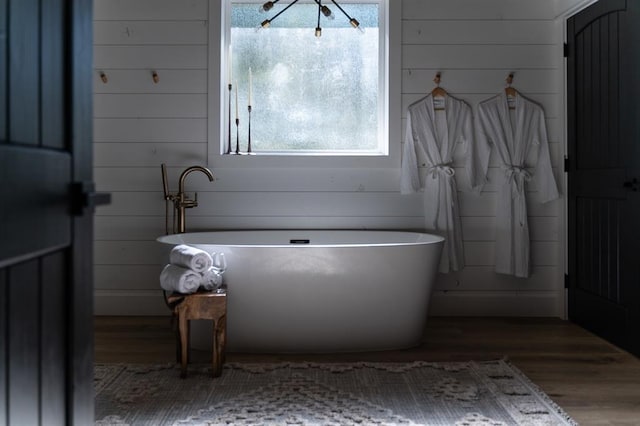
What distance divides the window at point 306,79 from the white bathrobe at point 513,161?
2.47ft

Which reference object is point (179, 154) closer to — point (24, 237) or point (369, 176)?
point (369, 176)

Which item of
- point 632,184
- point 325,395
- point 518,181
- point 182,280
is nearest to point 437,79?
point 518,181

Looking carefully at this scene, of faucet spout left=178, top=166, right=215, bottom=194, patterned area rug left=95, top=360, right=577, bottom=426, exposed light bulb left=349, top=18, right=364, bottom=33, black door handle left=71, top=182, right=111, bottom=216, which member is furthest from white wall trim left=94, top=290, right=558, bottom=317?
black door handle left=71, top=182, right=111, bottom=216

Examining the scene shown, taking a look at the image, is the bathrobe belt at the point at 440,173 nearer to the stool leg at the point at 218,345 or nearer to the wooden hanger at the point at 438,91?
the wooden hanger at the point at 438,91

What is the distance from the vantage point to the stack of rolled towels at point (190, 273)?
277 cm

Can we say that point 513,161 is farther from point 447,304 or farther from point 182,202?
point 182,202

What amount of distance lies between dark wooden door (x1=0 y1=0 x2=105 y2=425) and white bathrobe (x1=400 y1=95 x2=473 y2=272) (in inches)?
119

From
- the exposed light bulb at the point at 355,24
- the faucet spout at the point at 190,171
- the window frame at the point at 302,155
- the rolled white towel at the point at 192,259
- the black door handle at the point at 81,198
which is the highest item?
the exposed light bulb at the point at 355,24

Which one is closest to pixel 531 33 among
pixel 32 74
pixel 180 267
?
pixel 180 267

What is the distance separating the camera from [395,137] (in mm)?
4055

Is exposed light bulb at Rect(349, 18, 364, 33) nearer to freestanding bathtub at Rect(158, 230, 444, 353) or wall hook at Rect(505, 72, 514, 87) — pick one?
wall hook at Rect(505, 72, 514, 87)

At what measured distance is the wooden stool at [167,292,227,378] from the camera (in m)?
2.78

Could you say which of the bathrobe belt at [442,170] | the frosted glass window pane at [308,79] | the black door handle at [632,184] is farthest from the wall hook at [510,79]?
the black door handle at [632,184]

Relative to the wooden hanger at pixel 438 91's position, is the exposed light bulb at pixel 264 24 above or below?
above
